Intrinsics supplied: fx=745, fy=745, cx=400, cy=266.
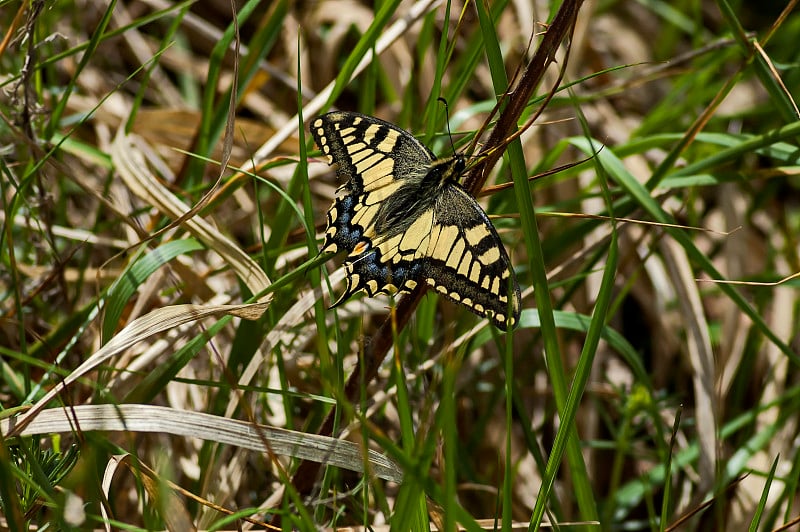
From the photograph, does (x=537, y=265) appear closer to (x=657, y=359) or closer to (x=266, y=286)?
(x=266, y=286)

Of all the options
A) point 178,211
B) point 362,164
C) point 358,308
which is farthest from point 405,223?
point 178,211

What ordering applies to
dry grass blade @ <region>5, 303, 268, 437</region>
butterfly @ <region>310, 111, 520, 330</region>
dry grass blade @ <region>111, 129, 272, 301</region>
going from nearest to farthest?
dry grass blade @ <region>5, 303, 268, 437</region>, butterfly @ <region>310, 111, 520, 330</region>, dry grass blade @ <region>111, 129, 272, 301</region>

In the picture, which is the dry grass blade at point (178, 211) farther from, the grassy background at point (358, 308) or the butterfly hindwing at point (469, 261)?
the butterfly hindwing at point (469, 261)

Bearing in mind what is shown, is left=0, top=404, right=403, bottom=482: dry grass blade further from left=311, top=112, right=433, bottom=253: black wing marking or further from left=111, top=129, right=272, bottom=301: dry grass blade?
left=311, top=112, right=433, bottom=253: black wing marking

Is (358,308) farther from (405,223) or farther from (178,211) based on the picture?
(178,211)

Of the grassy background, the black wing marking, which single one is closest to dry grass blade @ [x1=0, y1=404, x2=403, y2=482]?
the grassy background

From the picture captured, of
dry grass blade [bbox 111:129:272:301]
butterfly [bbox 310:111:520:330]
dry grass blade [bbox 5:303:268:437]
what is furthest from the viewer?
dry grass blade [bbox 111:129:272:301]
